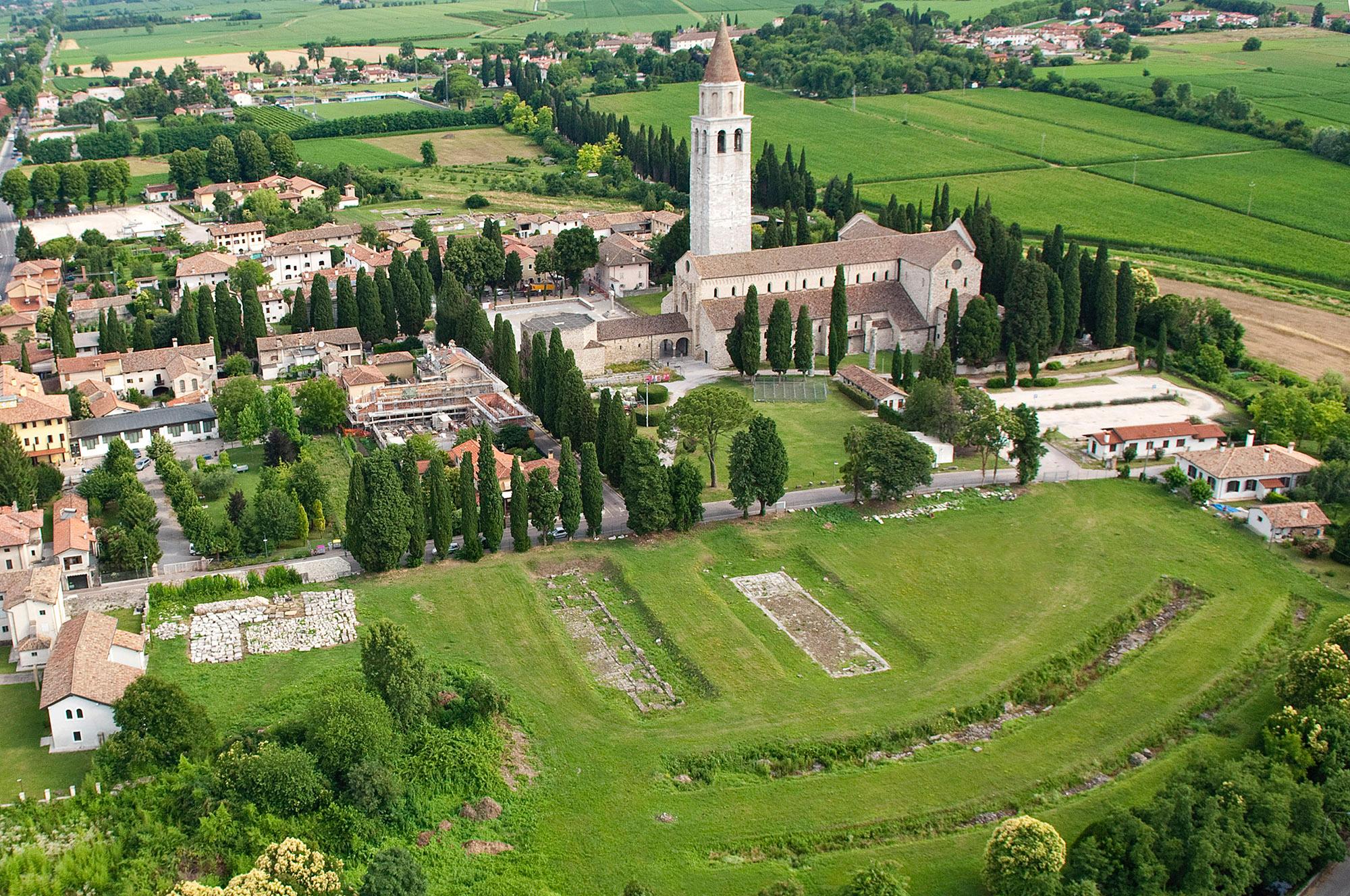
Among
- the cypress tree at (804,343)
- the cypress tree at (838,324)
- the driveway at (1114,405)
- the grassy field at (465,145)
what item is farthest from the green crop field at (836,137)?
the driveway at (1114,405)

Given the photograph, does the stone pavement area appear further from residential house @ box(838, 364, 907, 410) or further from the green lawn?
residential house @ box(838, 364, 907, 410)

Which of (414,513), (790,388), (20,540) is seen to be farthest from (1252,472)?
(20,540)

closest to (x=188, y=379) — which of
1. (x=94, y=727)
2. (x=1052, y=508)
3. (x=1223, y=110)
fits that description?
(x=94, y=727)

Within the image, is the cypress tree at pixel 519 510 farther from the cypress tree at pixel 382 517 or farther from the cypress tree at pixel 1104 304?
the cypress tree at pixel 1104 304

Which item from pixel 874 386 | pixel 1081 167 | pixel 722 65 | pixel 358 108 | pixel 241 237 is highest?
pixel 722 65

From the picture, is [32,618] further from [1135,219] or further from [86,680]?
[1135,219]
